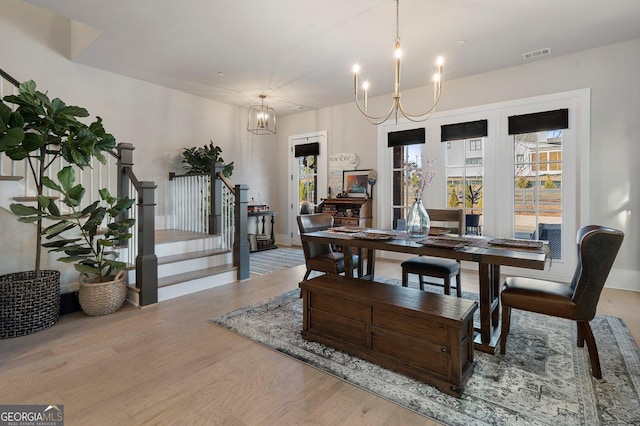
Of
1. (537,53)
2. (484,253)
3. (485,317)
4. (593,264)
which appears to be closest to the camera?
(593,264)

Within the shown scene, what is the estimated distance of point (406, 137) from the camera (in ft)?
17.9

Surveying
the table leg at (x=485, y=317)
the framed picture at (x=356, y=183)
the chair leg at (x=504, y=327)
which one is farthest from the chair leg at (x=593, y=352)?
the framed picture at (x=356, y=183)

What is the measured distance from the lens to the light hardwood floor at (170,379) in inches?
65.7

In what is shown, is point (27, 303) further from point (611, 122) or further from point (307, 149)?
point (611, 122)

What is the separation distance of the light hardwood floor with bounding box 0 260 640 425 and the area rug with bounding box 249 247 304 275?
2006mm

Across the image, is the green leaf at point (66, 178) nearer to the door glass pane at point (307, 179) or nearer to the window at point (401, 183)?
the door glass pane at point (307, 179)

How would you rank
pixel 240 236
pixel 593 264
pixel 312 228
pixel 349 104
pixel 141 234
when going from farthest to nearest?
pixel 349 104, pixel 240 236, pixel 312 228, pixel 141 234, pixel 593 264

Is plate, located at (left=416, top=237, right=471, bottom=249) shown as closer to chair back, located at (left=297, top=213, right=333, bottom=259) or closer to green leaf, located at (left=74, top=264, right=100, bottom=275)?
chair back, located at (left=297, top=213, right=333, bottom=259)

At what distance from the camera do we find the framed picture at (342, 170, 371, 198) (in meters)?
5.91

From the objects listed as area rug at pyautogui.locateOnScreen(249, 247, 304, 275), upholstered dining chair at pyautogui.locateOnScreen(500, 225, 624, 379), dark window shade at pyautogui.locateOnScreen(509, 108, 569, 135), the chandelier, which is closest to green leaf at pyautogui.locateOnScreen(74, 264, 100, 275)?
area rug at pyautogui.locateOnScreen(249, 247, 304, 275)

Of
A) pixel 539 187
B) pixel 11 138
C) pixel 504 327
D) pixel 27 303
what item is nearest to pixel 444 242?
pixel 504 327

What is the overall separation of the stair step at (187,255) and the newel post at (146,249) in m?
0.43

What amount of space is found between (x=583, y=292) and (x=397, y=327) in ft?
3.99

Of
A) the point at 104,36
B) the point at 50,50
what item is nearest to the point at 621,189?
the point at 104,36
